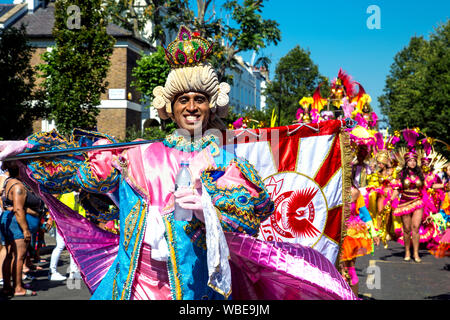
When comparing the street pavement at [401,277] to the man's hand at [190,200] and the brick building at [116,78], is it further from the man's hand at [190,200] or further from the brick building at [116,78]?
the brick building at [116,78]

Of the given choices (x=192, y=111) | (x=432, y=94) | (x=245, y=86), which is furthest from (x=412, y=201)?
(x=245, y=86)

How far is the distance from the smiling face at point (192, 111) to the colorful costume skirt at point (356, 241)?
405cm

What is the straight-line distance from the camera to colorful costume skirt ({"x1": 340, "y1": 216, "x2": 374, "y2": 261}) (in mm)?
6645

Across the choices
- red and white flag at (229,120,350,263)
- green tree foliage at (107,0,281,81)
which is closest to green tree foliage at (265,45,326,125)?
green tree foliage at (107,0,281,81)

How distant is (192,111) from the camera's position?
2.99 metres

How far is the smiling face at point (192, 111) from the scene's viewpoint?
300 centimetres

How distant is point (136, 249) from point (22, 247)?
543 cm

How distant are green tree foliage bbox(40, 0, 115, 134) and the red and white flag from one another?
12188 mm

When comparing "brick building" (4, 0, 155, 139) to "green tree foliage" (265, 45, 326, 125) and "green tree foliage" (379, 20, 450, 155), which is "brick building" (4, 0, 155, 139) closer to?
"green tree foliage" (379, 20, 450, 155)

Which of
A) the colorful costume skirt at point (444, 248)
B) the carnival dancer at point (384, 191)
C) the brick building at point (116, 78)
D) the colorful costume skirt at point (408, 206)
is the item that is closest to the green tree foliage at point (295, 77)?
the brick building at point (116, 78)

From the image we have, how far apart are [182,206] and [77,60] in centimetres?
1485

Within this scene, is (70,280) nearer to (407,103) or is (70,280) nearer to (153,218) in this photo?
(153,218)

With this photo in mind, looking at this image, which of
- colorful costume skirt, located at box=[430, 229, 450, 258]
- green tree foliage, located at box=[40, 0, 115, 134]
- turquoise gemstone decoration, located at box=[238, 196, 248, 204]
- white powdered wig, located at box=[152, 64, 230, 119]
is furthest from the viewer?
green tree foliage, located at box=[40, 0, 115, 134]

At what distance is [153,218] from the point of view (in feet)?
8.93
